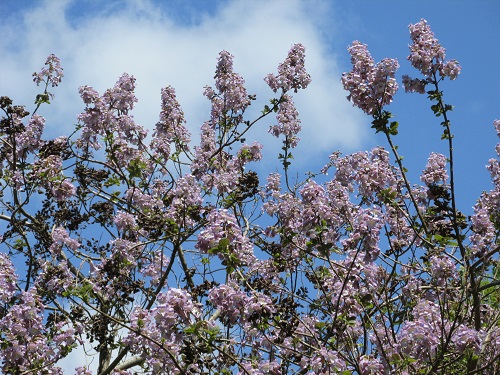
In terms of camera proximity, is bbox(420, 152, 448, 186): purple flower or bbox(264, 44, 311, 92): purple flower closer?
bbox(420, 152, 448, 186): purple flower

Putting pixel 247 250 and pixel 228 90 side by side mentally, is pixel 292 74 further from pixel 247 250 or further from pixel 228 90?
pixel 247 250

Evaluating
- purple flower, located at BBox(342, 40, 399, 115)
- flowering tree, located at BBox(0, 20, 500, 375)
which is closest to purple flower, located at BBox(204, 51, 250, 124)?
flowering tree, located at BBox(0, 20, 500, 375)

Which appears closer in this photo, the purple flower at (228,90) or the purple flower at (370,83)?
the purple flower at (370,83)

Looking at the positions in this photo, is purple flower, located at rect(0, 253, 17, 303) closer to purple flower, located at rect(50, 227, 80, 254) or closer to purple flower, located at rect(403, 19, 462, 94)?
purple flower, located at rect(50, 227, 80, 254)

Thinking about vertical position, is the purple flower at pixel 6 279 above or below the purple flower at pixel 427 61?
below

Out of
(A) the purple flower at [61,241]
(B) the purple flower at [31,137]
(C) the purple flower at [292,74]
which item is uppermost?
(C) the purple flower at [292,74]

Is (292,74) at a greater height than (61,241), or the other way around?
(292,74)

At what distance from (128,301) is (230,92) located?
16.6 feet

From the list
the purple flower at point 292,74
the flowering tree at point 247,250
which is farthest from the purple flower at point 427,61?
the purple flower at point 292,74

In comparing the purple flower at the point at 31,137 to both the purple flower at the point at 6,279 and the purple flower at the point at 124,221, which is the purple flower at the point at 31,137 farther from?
the purple flower at the point at 6,279

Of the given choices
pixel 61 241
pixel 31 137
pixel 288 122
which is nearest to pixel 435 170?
pixel 288 122

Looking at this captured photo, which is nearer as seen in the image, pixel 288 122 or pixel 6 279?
pixel 6 279

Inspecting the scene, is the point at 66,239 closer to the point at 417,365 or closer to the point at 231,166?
the point at 231,166

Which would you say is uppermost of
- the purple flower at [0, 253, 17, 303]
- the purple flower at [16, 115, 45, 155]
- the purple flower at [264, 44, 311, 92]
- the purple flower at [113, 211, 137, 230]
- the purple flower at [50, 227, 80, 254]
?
the purple flower at [264, 44, 311, 92]
